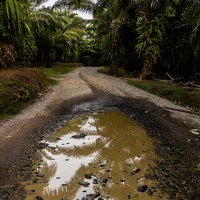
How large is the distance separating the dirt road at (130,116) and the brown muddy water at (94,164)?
0.25 meters

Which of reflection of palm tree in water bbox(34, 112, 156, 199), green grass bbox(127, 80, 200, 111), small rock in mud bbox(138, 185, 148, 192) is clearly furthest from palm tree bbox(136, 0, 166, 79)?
small rock in mud bbox(138, 185, 148, 192)

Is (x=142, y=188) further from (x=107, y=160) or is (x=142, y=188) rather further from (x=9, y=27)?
(x=9, y=27)

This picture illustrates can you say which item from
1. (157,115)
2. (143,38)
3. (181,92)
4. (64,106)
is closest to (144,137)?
(157,115)

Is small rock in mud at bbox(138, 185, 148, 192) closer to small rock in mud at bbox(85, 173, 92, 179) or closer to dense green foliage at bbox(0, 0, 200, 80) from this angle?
small rock in mud at bbox(85, 173, 92, 179)

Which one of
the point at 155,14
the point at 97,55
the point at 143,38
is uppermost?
A: the point at 155,14

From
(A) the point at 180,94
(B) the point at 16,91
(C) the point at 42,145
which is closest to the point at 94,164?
(C) the point at 42,145

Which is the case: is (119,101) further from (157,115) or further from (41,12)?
(41,12)

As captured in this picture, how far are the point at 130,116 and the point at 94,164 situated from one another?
4.39 meters

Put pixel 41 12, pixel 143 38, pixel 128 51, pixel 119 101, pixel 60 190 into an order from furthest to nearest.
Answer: pixel 41 12 → pixel 128 51 → pixel 143 38 → pixel 119 101 → pixel 60 190

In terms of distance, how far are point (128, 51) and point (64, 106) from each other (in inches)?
521

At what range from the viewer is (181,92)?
13.3m

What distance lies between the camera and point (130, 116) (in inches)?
402

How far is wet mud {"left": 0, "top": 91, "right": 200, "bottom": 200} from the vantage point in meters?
4.94

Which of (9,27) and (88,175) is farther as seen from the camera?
(9,27)
